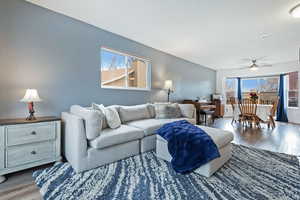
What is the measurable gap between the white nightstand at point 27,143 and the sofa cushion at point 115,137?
1.91 feet

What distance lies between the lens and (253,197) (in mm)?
1503

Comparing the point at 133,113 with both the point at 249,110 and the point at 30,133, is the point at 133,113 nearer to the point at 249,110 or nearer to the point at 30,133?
the point at 30,133

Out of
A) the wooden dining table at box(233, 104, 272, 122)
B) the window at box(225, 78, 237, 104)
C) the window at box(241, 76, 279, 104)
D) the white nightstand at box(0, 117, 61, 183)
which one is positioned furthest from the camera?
the window at box(225, 78, 237, 104)

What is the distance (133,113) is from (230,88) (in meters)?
6.37

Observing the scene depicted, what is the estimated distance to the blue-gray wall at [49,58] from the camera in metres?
2.17

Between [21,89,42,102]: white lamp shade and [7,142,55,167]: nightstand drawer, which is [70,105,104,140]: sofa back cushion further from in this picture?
[21,89,42,102]: white lamp shade

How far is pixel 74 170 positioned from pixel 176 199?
1.39 meters

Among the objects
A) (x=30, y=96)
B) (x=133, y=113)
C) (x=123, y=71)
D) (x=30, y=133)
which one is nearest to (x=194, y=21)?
(x=123, y=71)

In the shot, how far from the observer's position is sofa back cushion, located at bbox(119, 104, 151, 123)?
310cm

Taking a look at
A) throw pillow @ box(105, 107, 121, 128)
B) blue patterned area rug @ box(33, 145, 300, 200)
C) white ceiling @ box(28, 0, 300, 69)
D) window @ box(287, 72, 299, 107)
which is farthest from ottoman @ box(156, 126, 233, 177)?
window @ box(287, 72, 299, 107)

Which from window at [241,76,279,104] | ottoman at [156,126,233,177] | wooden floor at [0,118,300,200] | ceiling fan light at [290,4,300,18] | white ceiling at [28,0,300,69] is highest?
white ceiling at [28,0,300,69]

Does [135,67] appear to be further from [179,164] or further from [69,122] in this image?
[179,164]

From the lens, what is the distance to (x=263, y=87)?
6.90 meters

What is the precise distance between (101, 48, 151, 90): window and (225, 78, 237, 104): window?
5217 mm
